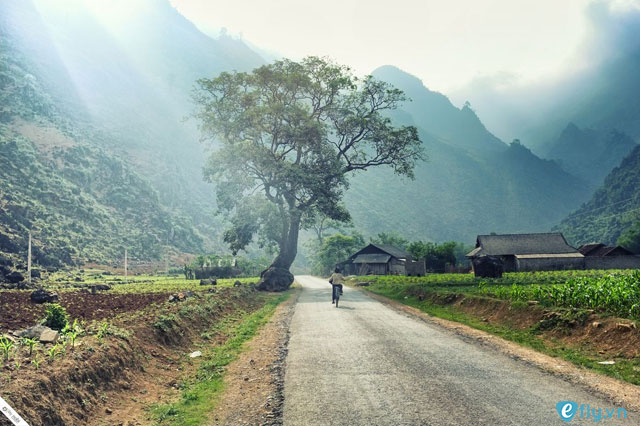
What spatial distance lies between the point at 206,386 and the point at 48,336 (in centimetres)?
382

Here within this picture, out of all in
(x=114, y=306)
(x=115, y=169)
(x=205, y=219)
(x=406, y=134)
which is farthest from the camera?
(x=205, y=219)

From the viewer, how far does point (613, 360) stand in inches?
427

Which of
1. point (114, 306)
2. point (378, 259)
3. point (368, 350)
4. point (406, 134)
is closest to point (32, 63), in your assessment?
point (378, 259)

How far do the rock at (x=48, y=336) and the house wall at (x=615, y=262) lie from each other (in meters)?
64.5

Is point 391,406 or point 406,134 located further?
point 406,134

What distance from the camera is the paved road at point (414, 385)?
6.83 m

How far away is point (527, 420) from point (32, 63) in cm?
21372

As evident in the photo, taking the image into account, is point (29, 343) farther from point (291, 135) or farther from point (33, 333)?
point (291, 135)

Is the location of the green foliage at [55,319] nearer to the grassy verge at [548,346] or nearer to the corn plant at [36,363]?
the corn plant at [36,363]

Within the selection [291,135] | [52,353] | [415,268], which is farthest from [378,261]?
[52,353]

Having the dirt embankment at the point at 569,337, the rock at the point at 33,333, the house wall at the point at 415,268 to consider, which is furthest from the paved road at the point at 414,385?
the house wall at the point at 415,268

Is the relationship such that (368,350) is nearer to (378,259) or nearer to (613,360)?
(613,360)

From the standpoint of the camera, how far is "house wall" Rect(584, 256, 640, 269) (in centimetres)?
5706

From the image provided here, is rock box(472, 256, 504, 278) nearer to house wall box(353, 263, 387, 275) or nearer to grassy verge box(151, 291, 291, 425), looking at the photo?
grassy verge box(151, 291, 291, 425)
